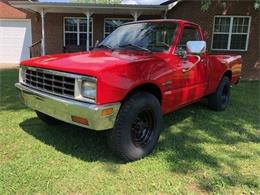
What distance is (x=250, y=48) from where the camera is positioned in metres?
13.8

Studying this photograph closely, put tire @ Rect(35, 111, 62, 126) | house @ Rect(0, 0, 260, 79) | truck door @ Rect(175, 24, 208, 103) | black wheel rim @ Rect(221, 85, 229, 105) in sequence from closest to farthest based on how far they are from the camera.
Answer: truck door @ Rect(175, 24, 208, 103) < tire @ Rect(35, 111, 62, 126) < black wheel rim @ Rect(221, 85, 229, 105) < house @ Rect(0, 0, 260, 79)

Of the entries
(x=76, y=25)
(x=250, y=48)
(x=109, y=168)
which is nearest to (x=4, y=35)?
(x=76, y=25)

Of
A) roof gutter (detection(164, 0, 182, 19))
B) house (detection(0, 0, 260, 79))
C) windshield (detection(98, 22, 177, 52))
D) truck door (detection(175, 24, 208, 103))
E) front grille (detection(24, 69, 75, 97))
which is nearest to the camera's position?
front grille (detection(24, 69, 75, 97))

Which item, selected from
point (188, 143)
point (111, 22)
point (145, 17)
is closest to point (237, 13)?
point (145, 17)

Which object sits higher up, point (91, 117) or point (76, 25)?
point (76, 25)

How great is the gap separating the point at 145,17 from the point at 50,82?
40.5ft

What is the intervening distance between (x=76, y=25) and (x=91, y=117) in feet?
44.1

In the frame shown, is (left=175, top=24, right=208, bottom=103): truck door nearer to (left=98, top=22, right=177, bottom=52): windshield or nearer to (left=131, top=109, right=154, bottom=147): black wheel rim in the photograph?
(left=98, top=22, right=177, bottom=52): windshield

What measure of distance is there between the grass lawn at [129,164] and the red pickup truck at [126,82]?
0.33 meters

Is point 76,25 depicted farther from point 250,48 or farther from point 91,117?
point 91,117

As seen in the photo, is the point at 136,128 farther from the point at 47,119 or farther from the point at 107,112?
the point at 47,119

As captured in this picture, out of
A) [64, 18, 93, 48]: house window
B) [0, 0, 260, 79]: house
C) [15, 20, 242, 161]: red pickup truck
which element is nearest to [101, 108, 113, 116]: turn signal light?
[15, 20, 242, 161]: red pickup truck

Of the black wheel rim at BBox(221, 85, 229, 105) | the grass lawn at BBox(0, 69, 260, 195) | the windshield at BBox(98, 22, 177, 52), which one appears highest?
the windshield at BBox(98, 22, 177, 52)

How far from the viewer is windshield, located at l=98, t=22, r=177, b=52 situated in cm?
452
